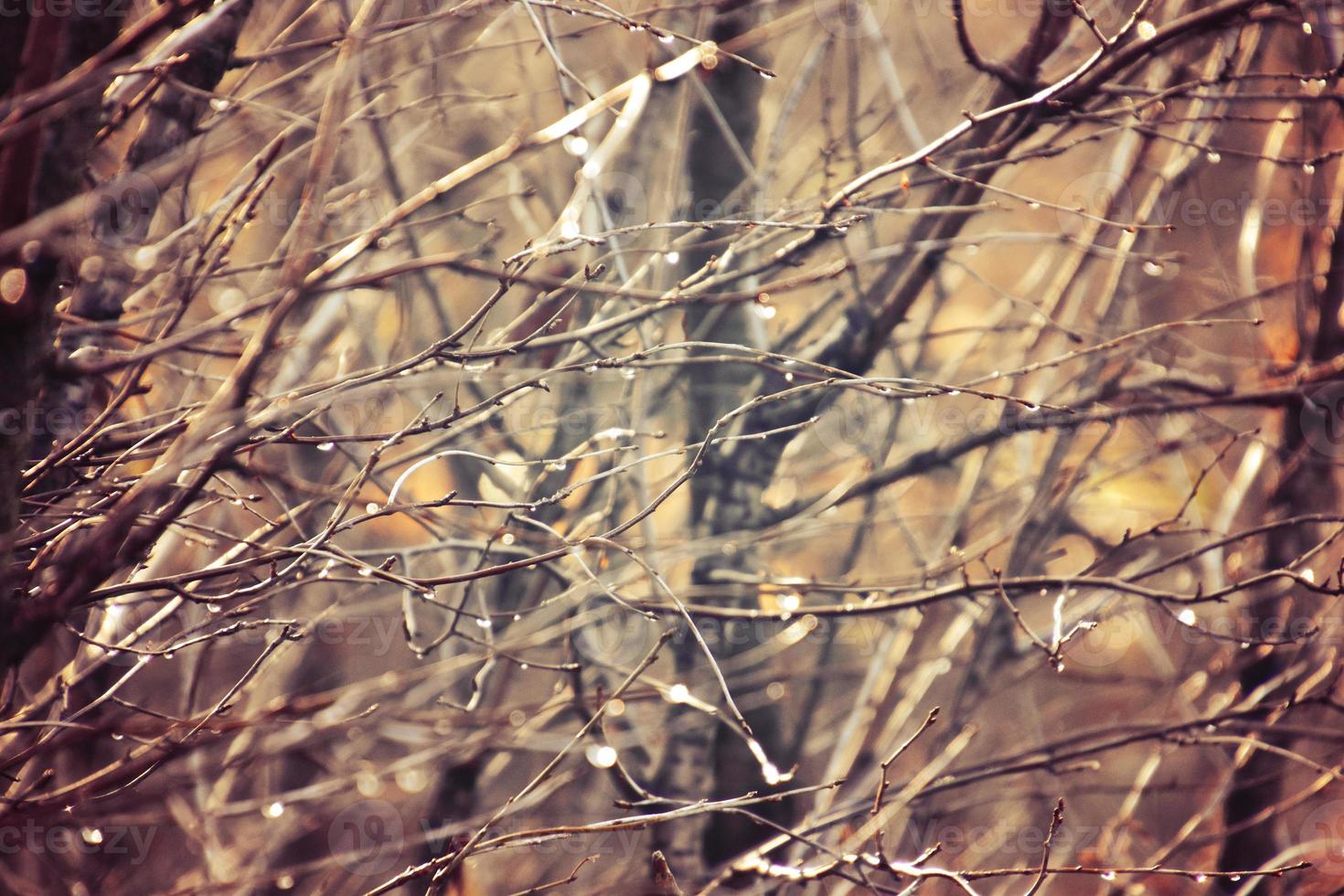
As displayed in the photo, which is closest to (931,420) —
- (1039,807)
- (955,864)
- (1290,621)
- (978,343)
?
(978,343)

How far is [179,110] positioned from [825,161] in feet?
6.42

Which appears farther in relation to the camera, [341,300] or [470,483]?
[470,483]

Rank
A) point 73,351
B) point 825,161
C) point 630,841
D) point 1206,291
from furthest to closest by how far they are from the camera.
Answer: point 1206,291 → point 630,841 → point 825,161 → point 73,351

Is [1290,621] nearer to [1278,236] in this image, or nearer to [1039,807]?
[1039,807]

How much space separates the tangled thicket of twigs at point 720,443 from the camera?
2.25m

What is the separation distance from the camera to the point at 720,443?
89.0 inches

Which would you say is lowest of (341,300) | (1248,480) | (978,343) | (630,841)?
(630,841)

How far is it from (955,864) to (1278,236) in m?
4.56

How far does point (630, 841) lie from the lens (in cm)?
381

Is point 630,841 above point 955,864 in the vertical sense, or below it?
above

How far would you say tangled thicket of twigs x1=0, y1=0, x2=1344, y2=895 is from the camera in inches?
88.7

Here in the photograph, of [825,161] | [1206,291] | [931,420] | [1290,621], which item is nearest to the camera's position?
[825,161]

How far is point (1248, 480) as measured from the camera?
3.88m

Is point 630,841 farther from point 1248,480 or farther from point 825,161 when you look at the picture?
point 1248,480
